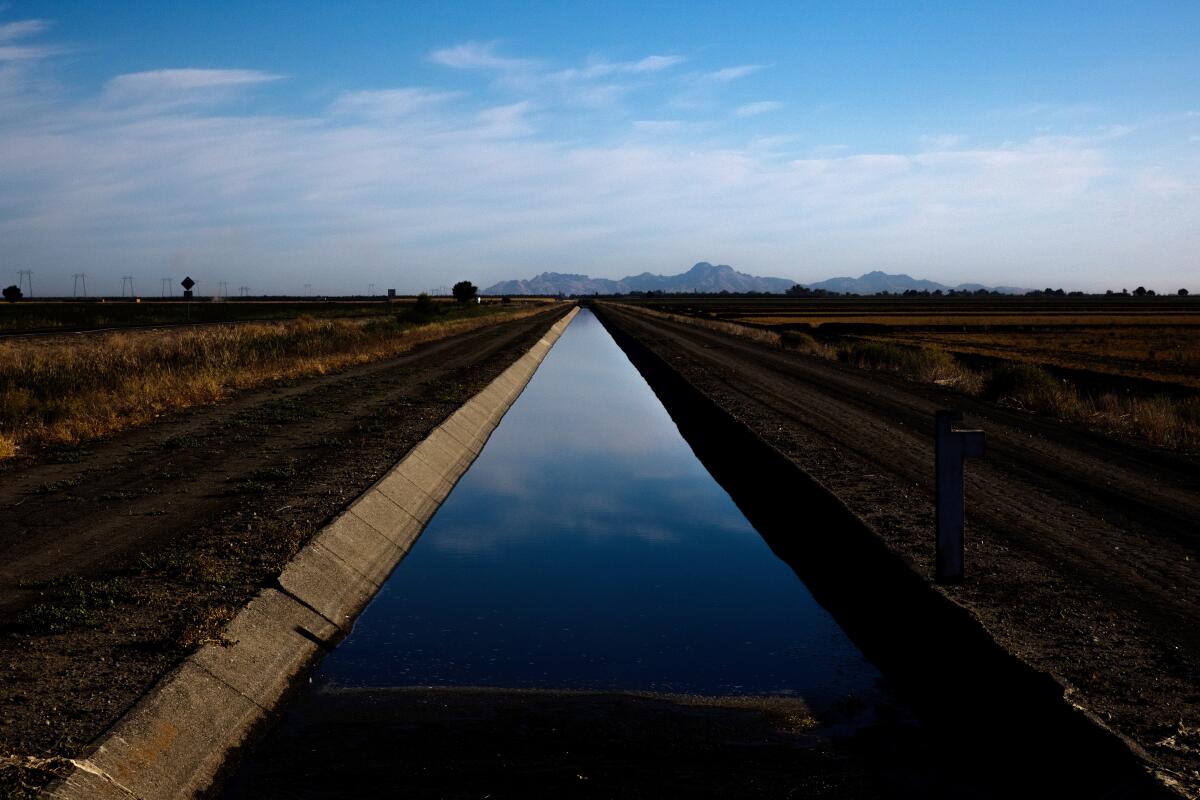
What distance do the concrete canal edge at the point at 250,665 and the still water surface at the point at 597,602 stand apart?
11.1 inches

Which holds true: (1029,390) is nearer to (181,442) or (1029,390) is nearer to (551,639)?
(181,442)

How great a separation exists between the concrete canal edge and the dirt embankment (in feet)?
0.57

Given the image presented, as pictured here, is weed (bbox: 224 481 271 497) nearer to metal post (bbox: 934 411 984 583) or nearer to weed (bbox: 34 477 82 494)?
weed (bbox: 34 477 82 494)

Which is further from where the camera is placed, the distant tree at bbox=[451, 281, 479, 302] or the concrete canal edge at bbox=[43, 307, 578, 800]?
the distant tree at bbox=[451, 281, 479, 302]

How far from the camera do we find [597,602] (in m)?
10.1

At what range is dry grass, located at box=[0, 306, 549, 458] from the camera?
1827 cm

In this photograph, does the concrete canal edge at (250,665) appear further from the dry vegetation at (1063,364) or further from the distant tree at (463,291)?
the distant tree at (463,291)

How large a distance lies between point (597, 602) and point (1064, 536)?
490 centimetres

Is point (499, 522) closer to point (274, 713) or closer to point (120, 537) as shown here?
point (120, 537)

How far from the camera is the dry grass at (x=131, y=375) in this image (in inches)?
719

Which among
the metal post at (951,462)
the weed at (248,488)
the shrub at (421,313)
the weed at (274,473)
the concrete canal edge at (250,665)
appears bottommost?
the concrete canal edge at (250,665)

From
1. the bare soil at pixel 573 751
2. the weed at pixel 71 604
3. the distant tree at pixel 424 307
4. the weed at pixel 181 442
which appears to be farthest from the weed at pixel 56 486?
the distant tree at pixel 424 307

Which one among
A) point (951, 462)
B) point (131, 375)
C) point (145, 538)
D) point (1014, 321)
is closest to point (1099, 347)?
point (1014, 321)

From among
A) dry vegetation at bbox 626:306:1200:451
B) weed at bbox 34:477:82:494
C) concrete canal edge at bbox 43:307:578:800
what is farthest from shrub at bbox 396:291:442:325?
concrete canal edge at bbox 43:307:578:800
